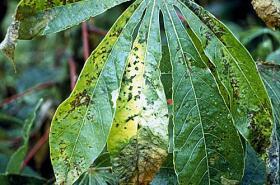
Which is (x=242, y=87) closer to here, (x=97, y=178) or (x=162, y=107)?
(x=162, y=107)

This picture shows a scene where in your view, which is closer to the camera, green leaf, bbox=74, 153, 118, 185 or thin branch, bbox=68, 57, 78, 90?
green leaf, bbox=74, 153, 118, 185

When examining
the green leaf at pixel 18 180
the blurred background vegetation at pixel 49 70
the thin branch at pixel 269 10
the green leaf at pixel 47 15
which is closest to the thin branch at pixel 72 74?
the blurred background vegetation at pixel 49 70

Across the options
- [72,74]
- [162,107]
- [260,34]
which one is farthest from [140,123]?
[260,34]

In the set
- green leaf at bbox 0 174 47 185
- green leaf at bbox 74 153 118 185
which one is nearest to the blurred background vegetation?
green leaf at bbox 0 174 47 185

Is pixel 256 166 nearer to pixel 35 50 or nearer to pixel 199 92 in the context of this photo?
pixel 199 92

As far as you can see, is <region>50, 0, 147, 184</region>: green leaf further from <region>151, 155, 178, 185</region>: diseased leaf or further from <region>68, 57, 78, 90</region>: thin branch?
<region>68, 57, 78, 90</region>: thin branch

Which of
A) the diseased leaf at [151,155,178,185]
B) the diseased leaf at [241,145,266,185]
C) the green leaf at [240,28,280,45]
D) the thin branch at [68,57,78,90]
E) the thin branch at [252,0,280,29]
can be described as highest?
the thin branch at [252,0,280,29]

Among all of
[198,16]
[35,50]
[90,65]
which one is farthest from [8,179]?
[35,50]
